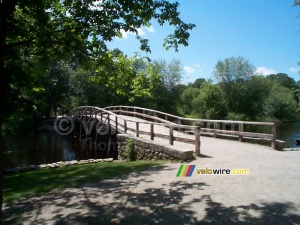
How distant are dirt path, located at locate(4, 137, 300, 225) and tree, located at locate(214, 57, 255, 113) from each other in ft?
140

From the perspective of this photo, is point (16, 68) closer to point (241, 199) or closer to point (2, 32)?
point (2, 32)

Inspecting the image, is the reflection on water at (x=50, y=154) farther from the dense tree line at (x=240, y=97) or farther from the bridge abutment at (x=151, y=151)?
the dense tree line at (x=240, y=97)

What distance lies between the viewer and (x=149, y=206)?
519 centimetres

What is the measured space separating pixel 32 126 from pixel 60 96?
246 inches

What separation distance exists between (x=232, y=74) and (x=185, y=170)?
4537 cm

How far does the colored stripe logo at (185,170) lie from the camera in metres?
7.48

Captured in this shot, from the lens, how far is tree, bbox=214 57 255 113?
49.2m

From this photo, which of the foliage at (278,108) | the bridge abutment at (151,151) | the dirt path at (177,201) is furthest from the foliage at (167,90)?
the dirt path at (177,201)

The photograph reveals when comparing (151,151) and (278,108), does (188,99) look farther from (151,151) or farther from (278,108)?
(151,151)

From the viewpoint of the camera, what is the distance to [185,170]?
25.9 ft

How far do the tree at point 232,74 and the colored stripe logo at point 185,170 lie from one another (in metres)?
42.9

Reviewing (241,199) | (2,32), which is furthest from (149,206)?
(2,32)

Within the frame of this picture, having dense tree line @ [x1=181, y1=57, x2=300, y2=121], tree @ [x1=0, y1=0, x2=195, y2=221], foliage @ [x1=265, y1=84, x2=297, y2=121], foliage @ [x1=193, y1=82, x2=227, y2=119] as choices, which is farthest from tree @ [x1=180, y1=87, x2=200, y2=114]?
tree @ [x1=0, y1=0, x2=195, y2=221]

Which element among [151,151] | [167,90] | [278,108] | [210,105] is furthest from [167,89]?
[151,151]
